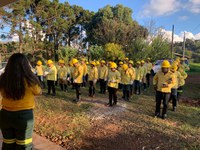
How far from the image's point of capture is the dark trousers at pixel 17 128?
3.05 meters

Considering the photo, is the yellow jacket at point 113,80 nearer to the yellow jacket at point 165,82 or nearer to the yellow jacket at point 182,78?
the yellow jacket at point 165,82

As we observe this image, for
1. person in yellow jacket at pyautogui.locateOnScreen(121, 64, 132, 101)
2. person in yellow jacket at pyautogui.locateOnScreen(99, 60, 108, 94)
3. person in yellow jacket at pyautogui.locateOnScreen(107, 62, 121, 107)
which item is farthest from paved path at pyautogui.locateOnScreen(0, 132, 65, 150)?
person in yellow jacket at pyautogui.locateOnScreen(99, 60, 108, 94)

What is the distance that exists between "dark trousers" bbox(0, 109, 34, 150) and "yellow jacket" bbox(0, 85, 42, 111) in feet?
0.17

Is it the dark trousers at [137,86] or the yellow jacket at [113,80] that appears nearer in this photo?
the yellow jacket at [113,80]

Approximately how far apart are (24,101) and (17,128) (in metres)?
0.35

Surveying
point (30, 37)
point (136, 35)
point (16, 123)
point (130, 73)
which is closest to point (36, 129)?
point (16, 123)

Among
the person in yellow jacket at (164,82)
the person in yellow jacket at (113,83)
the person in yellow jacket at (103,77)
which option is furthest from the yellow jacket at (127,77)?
the person in yellow jacket at (164,82)

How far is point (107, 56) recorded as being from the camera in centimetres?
2411

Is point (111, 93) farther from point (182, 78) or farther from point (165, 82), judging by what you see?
point (182, 78)

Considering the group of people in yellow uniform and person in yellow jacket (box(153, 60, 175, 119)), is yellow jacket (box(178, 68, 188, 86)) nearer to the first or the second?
the group of people in yellow uniform

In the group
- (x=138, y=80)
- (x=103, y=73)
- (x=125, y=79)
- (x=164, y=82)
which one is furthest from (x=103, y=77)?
(x=164, y=82)

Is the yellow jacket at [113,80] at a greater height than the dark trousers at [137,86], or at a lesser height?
greater

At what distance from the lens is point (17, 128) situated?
3.07 metres

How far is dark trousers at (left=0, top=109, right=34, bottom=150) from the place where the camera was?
3.05 m
